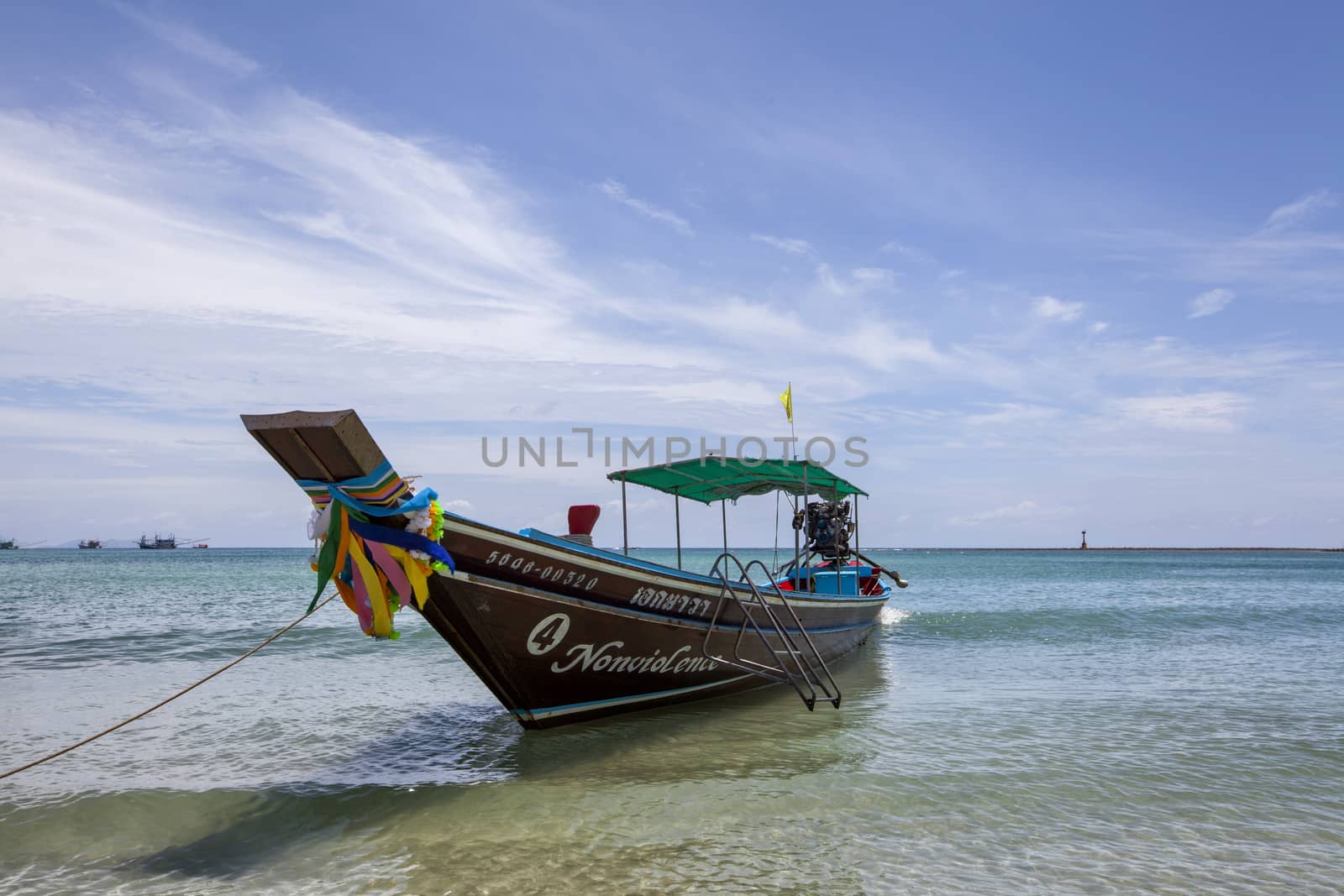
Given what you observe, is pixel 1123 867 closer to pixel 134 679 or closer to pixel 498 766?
pixel 498 766

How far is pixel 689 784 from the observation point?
6.59m

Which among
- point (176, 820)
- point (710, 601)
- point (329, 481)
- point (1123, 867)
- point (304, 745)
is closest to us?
point (1123, 867)

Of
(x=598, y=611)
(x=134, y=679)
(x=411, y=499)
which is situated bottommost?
(x=134, y=679)

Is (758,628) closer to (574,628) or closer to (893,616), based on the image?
(574,628)

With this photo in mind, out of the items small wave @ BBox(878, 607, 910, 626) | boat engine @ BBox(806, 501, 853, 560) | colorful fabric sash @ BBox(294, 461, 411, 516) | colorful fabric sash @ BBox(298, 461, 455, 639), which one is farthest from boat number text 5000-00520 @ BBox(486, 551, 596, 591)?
small wave @ BBox(878, 607, 910, 626)

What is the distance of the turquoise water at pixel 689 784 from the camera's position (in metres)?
4.97

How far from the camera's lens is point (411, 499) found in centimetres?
574

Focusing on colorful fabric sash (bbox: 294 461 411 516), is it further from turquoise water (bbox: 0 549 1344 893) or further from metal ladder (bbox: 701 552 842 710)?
metal ladder (bbox: 701 552 842 710)

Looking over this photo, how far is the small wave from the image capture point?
22.3 metres

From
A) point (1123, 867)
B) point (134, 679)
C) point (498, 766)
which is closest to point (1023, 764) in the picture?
point (1123, 867)

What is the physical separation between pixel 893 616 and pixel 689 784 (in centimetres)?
1929

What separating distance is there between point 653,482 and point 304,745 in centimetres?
517

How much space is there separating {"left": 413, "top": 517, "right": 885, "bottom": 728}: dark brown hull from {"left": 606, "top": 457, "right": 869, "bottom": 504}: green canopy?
1795mm

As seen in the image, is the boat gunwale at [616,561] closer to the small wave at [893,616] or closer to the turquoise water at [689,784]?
the turquoise water at [689,784]
